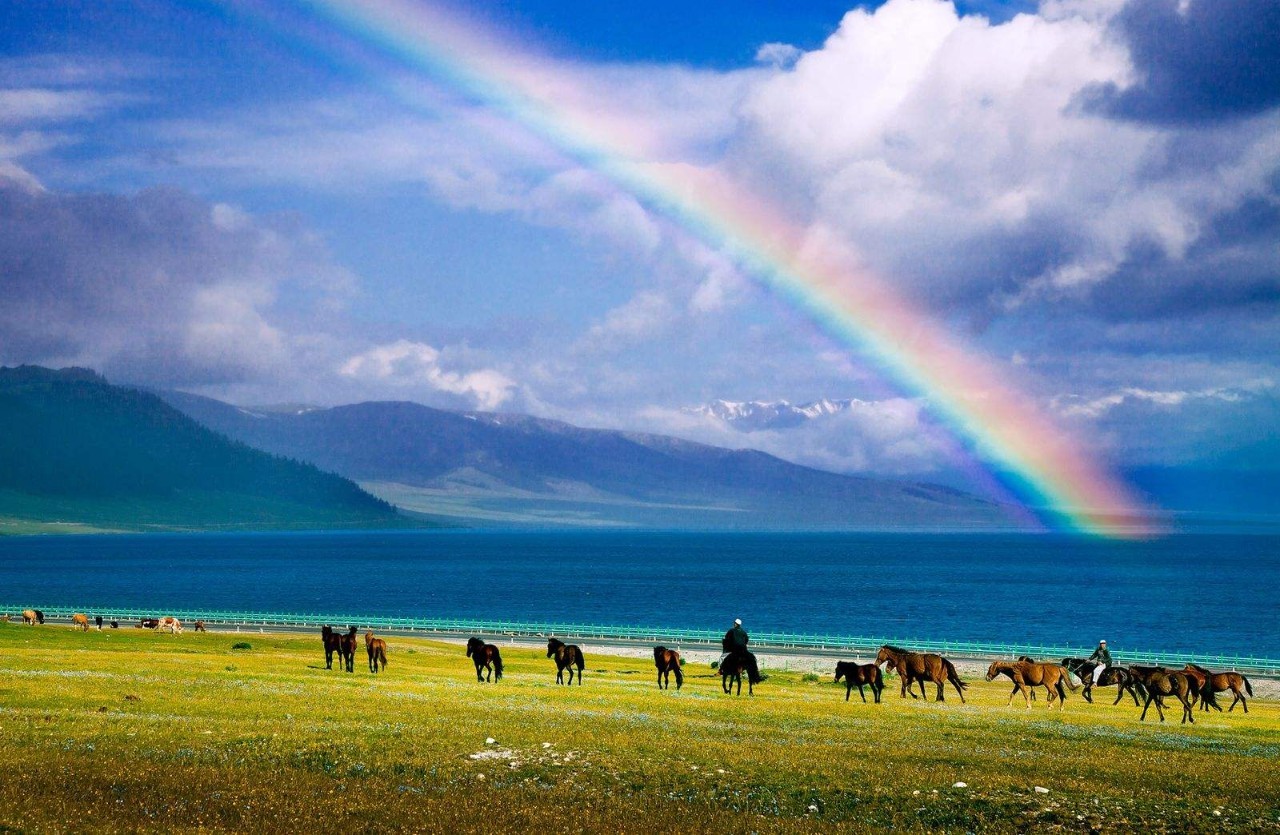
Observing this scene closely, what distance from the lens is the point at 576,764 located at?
22.3 m

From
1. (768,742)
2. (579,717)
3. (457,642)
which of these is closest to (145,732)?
(579,717)

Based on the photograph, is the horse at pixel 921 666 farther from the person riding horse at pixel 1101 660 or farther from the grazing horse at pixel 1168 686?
the person riding horse at pixel 1101 660

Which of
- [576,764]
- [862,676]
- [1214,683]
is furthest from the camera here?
[1214,683]

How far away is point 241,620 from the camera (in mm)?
135500

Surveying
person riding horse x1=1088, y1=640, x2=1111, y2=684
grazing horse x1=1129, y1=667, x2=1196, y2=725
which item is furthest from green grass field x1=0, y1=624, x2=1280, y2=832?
person riding horse x1=1088, y1=640, x2=1111, y2=684

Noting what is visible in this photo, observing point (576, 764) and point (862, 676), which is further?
point (862, 676)

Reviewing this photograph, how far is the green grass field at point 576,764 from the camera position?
18031 mm

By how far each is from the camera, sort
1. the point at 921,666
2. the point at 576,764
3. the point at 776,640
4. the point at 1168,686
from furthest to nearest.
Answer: the point at 776,640
the point at 921,666
the point at 1168,686
the point at 576,764

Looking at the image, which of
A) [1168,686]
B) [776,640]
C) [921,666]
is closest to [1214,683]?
[1168,686]

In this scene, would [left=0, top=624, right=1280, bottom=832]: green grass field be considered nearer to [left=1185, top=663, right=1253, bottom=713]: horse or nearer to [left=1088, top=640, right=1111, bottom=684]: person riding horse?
[left=1185, top=663, right=1253, bottom=713]: horse

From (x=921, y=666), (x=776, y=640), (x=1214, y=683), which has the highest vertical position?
(x=776, y=640)

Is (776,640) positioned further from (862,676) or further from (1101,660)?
(862,676)

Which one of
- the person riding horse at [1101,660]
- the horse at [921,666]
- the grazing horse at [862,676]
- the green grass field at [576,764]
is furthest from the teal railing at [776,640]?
the green grass field at [576,764]

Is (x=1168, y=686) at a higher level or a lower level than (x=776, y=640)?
lower
